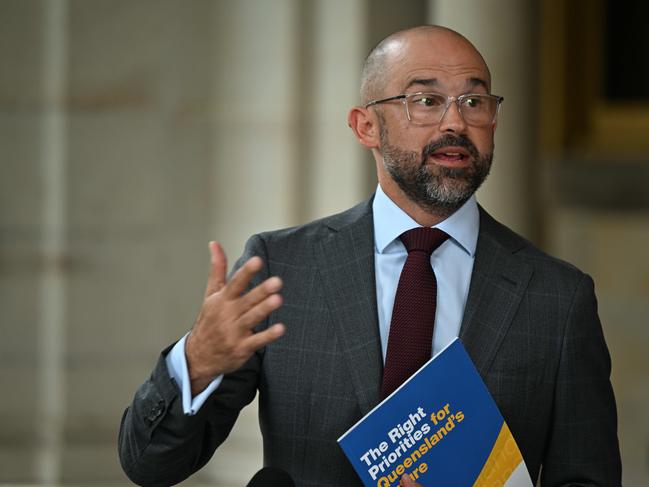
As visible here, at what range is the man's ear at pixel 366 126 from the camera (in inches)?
85.1

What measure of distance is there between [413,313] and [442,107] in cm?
39

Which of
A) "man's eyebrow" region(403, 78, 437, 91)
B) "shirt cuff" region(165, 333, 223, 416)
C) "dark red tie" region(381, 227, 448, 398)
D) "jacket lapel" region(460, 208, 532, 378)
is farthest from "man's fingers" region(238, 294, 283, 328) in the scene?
"man's eyebrow" region(403, 78, 437, 91)

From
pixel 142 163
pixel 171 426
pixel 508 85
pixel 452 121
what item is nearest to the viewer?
pixel 171 426

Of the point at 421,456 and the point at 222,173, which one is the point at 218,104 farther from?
the point at 421,456

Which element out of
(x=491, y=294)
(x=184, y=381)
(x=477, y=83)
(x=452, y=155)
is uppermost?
(x=477, y=83)

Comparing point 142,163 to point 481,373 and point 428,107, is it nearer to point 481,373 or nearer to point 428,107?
point 428,107

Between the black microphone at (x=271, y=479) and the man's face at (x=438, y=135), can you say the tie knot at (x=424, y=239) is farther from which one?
the black microphone at (x=271, y=479)

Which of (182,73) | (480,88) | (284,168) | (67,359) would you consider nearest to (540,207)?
(284,168)

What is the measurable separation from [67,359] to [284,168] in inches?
45.9

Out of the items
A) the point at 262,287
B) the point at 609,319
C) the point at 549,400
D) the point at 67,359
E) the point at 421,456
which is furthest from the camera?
the point at 609,319

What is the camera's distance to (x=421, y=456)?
1.78 meters

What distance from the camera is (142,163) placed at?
444 cm

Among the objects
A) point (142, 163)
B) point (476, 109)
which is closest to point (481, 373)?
point (476, 109)

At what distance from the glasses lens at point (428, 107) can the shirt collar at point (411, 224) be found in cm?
19
